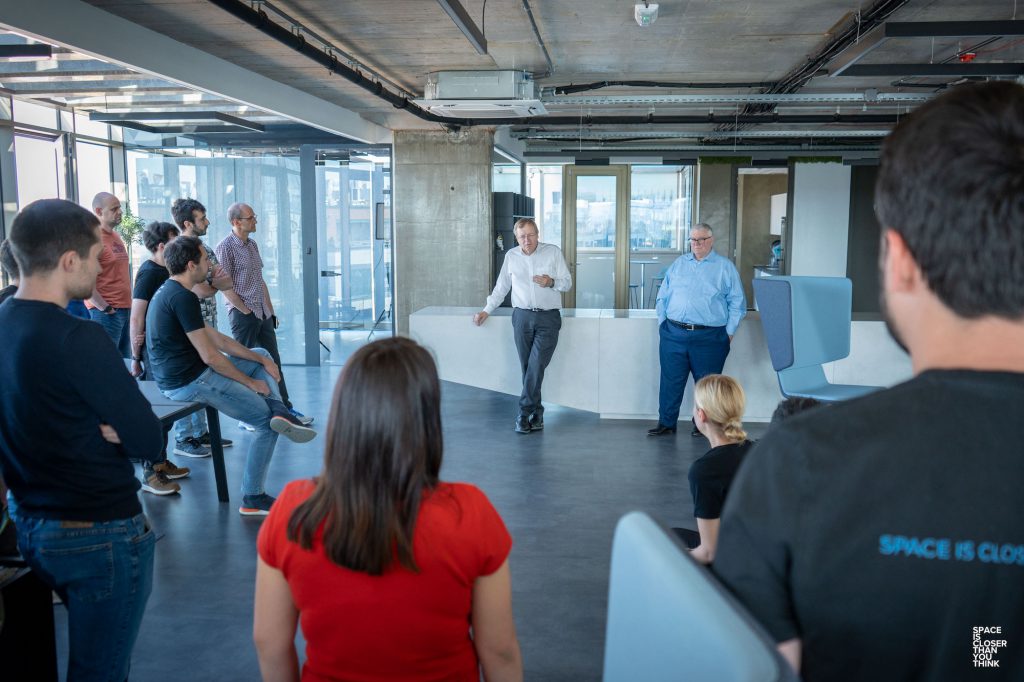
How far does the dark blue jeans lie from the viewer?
6.08 m

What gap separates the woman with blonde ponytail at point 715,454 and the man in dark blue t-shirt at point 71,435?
5.76 feet

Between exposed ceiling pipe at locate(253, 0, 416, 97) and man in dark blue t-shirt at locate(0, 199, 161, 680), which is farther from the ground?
exposed ceiling pipe at locate(253, 0, 416, 97)

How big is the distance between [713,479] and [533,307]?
3829 mm

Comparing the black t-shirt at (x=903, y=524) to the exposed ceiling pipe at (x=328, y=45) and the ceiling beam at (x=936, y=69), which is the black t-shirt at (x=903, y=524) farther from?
the ceiling beam at (x=936, y=69)

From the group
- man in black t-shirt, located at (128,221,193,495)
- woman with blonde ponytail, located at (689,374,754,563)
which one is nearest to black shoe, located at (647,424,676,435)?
woman with blonde ponytail, located at (689,374,754,563)

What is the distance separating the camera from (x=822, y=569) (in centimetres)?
74

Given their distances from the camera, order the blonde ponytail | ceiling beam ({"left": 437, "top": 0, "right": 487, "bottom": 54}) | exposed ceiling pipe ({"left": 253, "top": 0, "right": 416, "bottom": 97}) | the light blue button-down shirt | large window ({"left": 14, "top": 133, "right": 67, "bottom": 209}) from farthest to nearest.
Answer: large window ({"left": 14, "top": 133, "right": 67, "bottom": 209}) < the light blue button-down shirt < exposed ceiling pipe ({"left": 253, "top": 0, "right": 416, "bottom": 97}) < ceiling beam ({"left": 437, "top": 0, "right": 487, "bottom": 54}) < the blonde ponytail

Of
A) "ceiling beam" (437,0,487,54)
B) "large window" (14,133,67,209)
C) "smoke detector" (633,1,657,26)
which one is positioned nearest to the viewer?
"ceiling beam" (437,0,487,54)

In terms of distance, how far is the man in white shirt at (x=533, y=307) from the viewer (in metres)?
6.46

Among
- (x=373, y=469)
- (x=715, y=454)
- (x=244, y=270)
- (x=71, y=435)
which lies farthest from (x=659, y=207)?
(x=373, y=469)

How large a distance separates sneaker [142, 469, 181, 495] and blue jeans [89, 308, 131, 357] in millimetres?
1293

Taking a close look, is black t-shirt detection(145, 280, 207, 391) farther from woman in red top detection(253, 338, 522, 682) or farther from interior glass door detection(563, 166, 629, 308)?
interior glass door detection(563, 166, 629, 308)

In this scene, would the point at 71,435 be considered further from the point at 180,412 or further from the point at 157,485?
the point at 157,485

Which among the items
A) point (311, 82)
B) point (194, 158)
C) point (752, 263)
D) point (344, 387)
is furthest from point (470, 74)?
point (752, 263)
